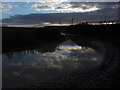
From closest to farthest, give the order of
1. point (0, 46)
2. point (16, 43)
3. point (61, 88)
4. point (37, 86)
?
point (61, 88) < point (37, 86) < point (0, 46) < point (16, 43)

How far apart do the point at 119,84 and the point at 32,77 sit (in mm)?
4544

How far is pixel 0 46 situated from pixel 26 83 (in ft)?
52.4

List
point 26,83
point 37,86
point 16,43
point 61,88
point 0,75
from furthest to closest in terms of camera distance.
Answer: point 16,43, point 0,75, point 26,83, point 37,86, point 61,88

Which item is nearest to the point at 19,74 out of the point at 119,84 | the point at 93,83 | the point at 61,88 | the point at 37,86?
the point at 37,86

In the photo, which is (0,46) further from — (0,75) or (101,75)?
(101,75)

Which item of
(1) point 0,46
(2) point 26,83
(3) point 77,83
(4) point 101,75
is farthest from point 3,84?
(1) point 0,46

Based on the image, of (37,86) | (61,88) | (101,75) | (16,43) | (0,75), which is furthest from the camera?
(16,43)

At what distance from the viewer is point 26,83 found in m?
8.08

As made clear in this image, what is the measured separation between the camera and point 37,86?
7543 mm

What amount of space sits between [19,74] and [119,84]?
5.69 meters

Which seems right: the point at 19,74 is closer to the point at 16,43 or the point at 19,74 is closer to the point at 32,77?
the point at 32,77

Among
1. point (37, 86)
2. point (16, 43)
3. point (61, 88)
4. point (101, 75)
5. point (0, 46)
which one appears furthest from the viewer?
point (16, 43)

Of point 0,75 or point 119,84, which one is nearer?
point 119,84

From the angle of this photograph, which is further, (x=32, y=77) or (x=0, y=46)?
(x=0, y=46)
